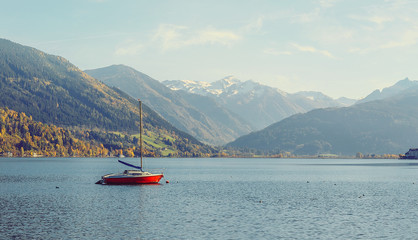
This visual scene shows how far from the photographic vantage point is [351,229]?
72.6m

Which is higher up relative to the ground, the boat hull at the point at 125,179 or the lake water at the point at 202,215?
the boat hull at the point at 125,179

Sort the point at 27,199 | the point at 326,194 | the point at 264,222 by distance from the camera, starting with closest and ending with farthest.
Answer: the point at 264,222 < the point at 27,199 < the point at 326,194

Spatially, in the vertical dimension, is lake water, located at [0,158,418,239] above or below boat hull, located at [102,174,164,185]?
below

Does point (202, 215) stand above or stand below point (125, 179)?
below

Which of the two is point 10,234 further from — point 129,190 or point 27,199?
point 129,190

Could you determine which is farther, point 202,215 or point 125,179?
point 125,179

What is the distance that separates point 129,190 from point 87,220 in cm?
5582

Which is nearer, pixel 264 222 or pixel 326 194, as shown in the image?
pixel 264 222

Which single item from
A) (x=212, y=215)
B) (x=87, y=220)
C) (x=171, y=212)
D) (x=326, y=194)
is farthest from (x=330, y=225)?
(x=326, y=194)

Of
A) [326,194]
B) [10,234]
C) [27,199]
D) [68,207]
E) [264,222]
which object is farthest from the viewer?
[326,194]

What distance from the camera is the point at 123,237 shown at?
215 feet

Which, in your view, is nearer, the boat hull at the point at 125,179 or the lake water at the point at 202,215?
the lake water at the point at 202,215

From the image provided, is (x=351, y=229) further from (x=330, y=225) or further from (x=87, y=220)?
(x=87, y=220)

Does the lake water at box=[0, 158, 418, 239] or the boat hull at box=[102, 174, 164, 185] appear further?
the boat hull at box=[102, 174, 164, 185]
